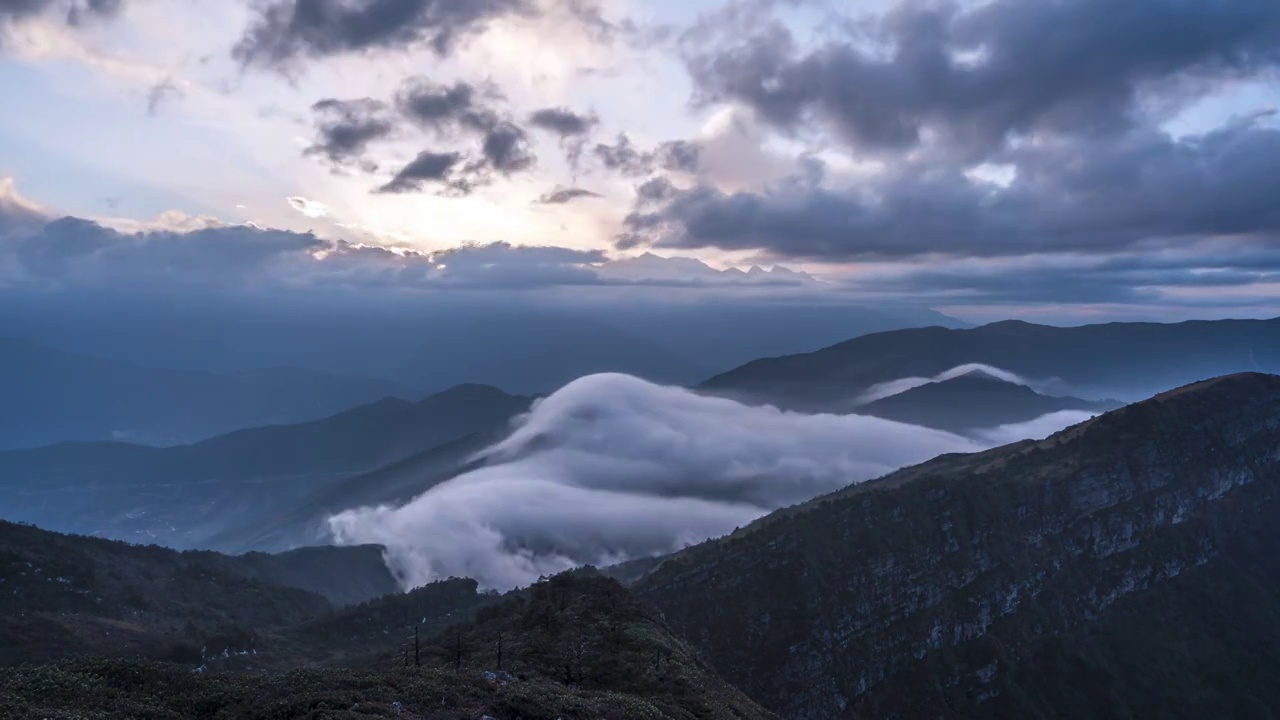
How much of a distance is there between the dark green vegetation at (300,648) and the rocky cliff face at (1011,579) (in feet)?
123

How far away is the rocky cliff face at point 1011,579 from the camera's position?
11019 cm

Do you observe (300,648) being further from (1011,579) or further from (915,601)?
(1011,579)

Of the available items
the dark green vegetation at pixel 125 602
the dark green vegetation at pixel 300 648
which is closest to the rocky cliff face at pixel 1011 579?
the dark green vegetation at pixel 300 648

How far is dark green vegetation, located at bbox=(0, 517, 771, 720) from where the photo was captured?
3703 cm

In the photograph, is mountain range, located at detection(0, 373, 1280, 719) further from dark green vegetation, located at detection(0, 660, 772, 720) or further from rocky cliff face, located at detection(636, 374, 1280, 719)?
dark green vegetation, located at detection(0, 660, 772, 720)


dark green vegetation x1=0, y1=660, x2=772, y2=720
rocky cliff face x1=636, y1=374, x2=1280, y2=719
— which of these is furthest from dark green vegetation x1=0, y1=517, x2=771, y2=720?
rocky cliff face x1=636, y1=374, x2=1280, y2=719

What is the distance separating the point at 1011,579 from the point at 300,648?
118177 mm

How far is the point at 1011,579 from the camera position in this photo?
12825cm

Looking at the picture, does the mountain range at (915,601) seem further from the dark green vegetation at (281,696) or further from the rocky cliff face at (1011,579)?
the dark green vegetation at (281,696)

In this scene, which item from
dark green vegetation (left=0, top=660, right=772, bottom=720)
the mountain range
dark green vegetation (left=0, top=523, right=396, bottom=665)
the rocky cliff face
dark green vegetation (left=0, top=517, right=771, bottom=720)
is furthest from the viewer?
the rocky cliff face

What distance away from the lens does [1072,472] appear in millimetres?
146250

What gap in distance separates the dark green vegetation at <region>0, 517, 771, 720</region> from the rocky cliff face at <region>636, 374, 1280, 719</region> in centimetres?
3743

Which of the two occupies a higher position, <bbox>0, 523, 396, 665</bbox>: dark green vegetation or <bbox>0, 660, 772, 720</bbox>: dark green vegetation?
<bbox>0, 660, 772, 720</bbox>: dark green vegetation

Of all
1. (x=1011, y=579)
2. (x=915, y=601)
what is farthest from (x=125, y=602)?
(x=1011, y=579)
